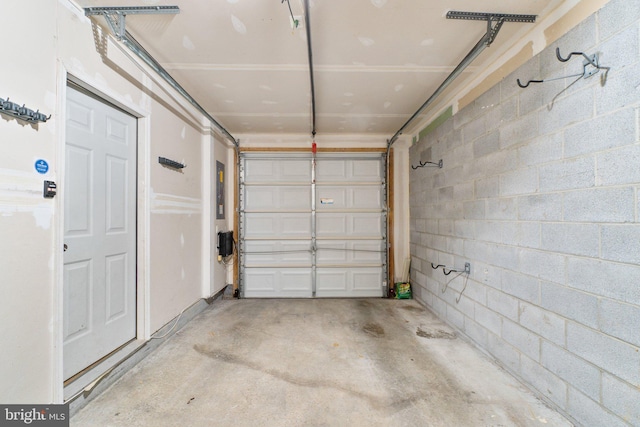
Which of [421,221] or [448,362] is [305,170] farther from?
[448,362]

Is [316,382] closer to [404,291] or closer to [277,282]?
[277,282]

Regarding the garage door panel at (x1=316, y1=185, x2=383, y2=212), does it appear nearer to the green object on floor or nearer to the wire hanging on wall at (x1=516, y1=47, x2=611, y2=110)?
the green object on floor

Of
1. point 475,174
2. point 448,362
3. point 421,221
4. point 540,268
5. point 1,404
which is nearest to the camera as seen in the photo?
point 1,404

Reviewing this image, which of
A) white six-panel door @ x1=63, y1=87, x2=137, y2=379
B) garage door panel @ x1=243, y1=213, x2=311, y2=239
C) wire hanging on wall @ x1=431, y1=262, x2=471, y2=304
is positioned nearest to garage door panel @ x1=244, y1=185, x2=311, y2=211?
garage door panel @ x1=243, y1=213, x2=311, y2=239

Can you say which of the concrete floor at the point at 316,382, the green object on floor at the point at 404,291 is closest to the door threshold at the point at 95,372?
the concrete floor at the point at 316,382

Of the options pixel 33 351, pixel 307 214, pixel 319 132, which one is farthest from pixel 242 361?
pixel 319 132

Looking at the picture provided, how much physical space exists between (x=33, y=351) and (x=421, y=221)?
3.88 meters

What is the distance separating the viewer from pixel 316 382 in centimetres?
190

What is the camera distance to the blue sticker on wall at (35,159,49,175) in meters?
1.40

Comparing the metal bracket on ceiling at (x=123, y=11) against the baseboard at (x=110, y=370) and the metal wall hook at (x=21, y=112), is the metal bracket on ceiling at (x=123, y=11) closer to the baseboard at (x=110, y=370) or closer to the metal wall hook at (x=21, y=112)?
the metal wall hook at (x=21, y=112)

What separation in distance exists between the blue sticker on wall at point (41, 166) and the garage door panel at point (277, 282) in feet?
9.70

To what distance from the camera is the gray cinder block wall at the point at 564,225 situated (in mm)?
1264

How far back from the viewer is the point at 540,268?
1.74 metres

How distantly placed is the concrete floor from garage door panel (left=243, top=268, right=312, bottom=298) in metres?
1.14
